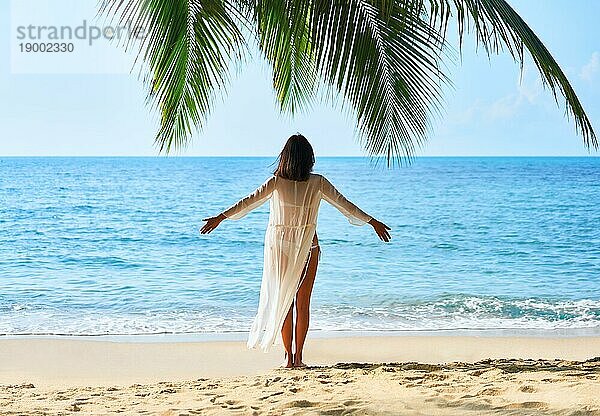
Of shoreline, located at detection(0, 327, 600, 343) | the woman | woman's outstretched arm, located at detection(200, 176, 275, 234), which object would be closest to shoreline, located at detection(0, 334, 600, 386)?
shoreline, located at detection(0, 327, 600, 343)

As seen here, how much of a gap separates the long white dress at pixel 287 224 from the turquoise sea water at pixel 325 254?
3.24 metres

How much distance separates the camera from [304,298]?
5441 millimetres

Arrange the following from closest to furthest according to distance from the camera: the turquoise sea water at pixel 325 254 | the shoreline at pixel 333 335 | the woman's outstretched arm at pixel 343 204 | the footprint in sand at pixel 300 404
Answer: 1. the footprint in sand at pixel 300 404
2. the woman's outstretched arm at pixel 343 204
3. the shoreline at pixel 333 335
4. the turquoise sea water at pixel 325 254

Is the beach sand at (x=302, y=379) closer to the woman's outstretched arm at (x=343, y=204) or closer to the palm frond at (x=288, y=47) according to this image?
the woman's outstretched arm at (x=343, y=204)

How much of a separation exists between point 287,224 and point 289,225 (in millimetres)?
14

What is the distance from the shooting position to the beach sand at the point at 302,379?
4.18m

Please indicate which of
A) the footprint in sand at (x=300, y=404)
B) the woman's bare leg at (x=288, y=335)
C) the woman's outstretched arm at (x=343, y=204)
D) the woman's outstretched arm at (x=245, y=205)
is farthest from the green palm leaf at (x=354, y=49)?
the footprint in sand at (x=300, y=404)

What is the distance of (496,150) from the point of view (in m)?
40.8

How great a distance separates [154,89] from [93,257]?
36.6 feet

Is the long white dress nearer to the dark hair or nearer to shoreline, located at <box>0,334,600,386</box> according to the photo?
the dark hair

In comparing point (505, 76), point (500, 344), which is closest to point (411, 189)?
point (505, 76)

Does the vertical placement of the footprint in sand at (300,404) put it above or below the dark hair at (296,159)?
below

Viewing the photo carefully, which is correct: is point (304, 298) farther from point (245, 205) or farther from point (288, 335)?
point (245, 205)

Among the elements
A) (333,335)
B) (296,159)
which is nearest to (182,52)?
(296,159)
